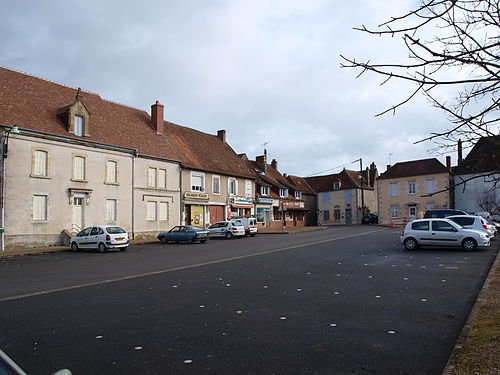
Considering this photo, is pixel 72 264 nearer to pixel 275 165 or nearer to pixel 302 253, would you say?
pixel 302 253

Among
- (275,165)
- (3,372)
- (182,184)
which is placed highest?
(275,165)

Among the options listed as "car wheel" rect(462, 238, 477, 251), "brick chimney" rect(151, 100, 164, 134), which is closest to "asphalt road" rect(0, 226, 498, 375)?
"car wheel" rect(462, 238, 477, 251)

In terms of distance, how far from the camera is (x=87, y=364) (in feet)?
15.6

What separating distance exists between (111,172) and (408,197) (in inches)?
1556

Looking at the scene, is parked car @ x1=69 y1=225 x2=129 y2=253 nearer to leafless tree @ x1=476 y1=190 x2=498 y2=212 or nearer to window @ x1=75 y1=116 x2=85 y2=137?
window @ x1=75 y1=116 x2=85 y2=137

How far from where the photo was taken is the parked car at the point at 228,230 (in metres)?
31.5

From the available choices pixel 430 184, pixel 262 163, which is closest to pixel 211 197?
pixel 262 163

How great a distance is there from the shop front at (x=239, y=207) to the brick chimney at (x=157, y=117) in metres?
9.34

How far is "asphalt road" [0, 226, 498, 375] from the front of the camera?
4.80m

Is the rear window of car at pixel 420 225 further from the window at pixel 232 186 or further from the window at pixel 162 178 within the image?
the window at pixel 232 186

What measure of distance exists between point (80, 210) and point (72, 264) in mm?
11437

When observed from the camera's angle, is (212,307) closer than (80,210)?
Yes

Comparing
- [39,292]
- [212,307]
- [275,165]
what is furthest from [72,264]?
[275,165]

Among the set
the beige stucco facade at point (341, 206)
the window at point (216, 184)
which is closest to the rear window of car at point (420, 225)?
the window at point (216, 184)
